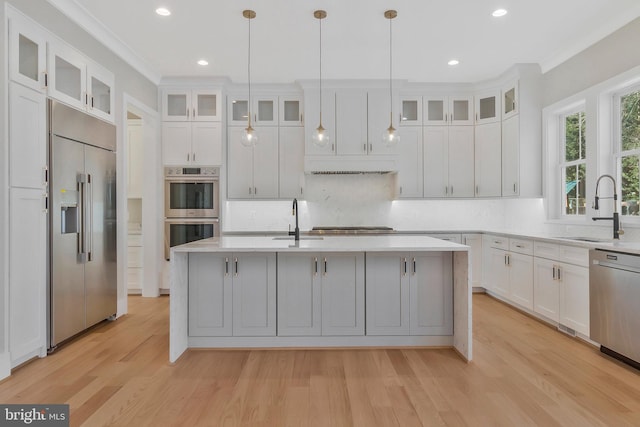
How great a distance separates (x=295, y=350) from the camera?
306 cm

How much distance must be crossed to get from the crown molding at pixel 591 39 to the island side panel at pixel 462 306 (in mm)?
2683

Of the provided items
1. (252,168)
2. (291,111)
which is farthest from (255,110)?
(252,168)

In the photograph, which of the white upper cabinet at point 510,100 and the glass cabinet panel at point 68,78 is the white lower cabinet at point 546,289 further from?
the glass cabinet panel at point 68,78

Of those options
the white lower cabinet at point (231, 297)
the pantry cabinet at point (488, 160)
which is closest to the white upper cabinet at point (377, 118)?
the pantry cabinet at point (488, 160)

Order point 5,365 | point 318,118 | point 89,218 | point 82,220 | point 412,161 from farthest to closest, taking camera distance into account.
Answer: point 412,161, point 318,118, point 89,218, point 82,220, point 5,365

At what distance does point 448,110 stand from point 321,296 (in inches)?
143

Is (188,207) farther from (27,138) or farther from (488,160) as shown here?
(488,160)

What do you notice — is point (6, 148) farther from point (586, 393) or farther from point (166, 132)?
point (586, 393)

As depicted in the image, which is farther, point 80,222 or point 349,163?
point 349,163

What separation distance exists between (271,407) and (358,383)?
0.62m

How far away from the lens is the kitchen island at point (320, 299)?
3.06 m

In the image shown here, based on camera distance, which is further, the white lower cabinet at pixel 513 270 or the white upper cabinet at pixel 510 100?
the white upper cabinet at pixel 510 100

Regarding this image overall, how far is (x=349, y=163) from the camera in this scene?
506 cm

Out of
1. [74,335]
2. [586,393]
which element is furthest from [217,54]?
[586,393]
